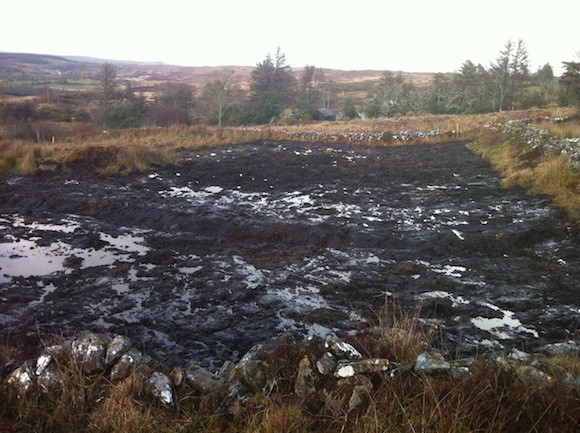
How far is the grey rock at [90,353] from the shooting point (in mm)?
3898

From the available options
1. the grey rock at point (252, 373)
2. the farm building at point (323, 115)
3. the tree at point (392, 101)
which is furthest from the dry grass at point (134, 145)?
the grey rock at point (252, 373)

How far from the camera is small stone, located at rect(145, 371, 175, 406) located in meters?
3.64

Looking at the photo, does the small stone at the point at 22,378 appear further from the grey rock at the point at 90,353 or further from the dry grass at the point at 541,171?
the dry grass at the point at 541,171

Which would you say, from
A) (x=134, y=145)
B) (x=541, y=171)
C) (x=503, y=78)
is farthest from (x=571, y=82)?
(x=134, y=145)

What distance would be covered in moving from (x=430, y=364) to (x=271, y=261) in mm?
4770

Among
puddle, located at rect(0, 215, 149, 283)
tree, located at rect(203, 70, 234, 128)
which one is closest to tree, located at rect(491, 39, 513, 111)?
tree, located at rect(203, 70, 234, 128)

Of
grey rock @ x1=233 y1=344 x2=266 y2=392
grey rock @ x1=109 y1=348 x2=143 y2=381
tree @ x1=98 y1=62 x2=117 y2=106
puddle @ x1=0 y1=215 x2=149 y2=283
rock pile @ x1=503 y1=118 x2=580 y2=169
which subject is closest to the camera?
grey rock @ x1=233 y1=344 x2=266 y2=392

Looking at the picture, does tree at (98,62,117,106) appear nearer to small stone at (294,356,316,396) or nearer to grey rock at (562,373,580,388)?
small stone at (294,356,316,396)

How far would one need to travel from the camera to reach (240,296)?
22.0ft

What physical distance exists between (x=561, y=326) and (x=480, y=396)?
3.30 m

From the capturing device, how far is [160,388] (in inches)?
146

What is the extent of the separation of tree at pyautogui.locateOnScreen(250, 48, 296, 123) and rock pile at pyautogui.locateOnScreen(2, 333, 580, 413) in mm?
42074

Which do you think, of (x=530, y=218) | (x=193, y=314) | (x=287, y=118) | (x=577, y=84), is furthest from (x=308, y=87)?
(x=193, y=314)

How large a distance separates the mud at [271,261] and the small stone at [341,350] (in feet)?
2.90
